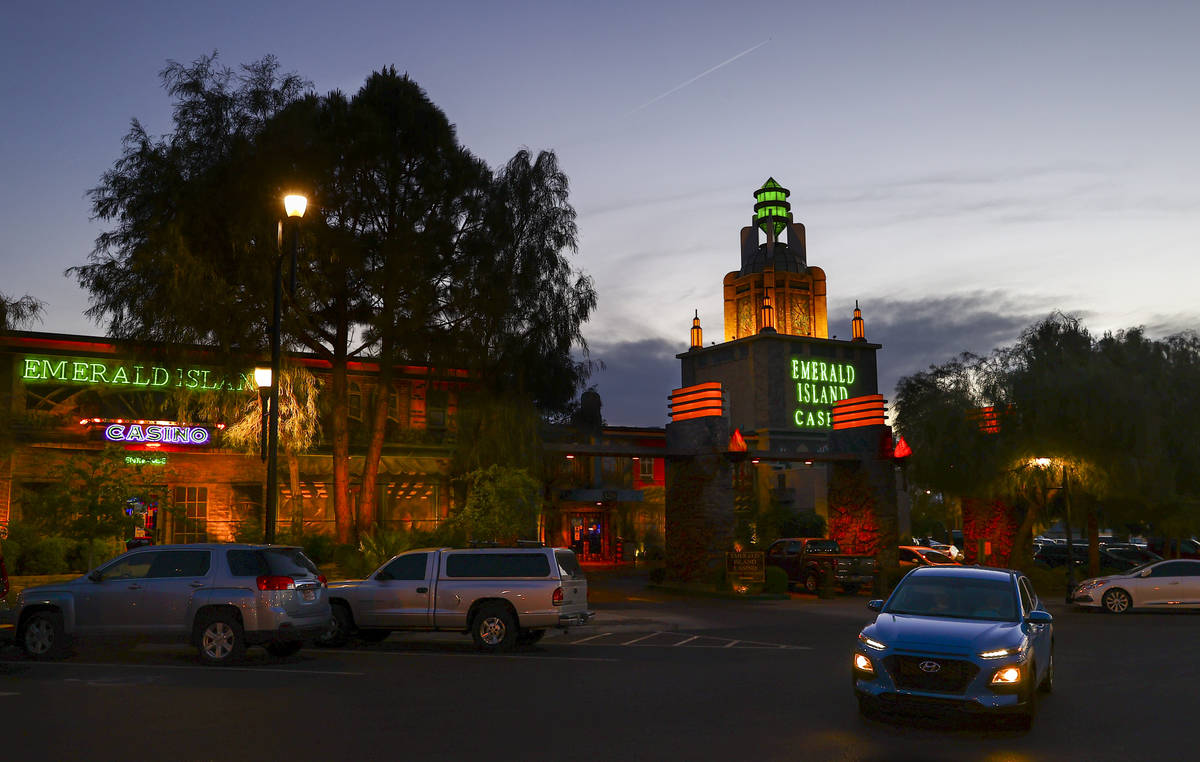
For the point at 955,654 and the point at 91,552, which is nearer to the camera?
the point at 955,654

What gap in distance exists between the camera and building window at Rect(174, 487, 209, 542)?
38.3 m

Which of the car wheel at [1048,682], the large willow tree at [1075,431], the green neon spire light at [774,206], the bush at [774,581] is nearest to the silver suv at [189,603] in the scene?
the car wheel at [1048,682]

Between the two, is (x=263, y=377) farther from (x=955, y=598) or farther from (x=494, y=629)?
(x=955, y=598)

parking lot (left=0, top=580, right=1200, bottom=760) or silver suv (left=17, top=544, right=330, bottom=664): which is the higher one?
silver suv (left=17, top=544, right=330, bottom=664)

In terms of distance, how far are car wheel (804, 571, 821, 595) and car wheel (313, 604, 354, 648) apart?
19.2 m

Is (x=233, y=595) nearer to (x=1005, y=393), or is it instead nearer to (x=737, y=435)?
(x=737, y=435)

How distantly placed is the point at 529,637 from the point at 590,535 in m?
43.7

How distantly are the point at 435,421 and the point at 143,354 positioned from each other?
1428cm

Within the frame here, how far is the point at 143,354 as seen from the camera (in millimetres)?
30766

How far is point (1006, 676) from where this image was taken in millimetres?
9531

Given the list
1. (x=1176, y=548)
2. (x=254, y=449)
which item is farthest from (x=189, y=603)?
(x=1176, y=548)

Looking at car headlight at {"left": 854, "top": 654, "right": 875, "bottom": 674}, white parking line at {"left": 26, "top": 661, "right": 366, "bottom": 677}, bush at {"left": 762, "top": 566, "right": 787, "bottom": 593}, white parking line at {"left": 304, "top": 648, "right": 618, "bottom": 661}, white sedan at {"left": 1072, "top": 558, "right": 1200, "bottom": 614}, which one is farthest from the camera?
bush at {"left": 762, "top": 566, "right": 787, "bottom": 593}

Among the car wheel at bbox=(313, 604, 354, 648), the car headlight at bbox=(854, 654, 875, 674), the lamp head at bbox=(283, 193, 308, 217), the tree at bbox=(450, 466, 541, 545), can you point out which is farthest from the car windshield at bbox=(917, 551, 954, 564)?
the car headlight at bbox=(854, 654, 875, 674)

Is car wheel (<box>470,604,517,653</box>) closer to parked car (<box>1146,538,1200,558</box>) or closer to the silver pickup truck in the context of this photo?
the silver pickup truck
